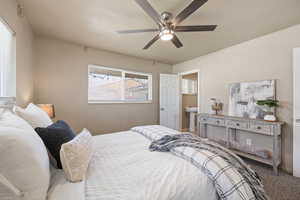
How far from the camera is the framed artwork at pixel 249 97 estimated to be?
2.39 metres

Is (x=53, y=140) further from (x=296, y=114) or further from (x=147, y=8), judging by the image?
(x=296, y=114)

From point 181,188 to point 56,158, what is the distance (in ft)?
3.10

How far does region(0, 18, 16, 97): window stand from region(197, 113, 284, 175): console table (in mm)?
3473

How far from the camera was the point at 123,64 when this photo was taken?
365 centimetres

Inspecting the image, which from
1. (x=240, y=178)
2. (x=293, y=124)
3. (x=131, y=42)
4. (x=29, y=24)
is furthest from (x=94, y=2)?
(x=293, y=124)

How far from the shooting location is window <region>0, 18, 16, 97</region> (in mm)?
1583

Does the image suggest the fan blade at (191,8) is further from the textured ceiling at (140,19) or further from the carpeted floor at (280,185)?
the carpeted floor at (280,185)

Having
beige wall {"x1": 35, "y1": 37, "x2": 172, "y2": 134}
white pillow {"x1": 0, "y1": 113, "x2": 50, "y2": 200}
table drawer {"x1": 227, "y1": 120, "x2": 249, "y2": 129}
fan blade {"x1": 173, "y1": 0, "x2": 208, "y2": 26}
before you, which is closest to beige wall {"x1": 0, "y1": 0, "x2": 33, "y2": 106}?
beige wall {"x1": 35, "y1": 37, "x2": 172, "y2": 134}

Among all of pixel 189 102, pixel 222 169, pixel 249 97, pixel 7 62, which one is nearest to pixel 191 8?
pixel 222 169

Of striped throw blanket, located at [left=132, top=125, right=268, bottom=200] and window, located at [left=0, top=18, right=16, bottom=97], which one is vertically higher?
window, located at [left=0, top=18, right=16, bottom=97]

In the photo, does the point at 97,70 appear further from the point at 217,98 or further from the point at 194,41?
the point at 217,98

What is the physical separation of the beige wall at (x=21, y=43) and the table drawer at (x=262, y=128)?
376 centimetres

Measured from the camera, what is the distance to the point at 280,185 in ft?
5.89

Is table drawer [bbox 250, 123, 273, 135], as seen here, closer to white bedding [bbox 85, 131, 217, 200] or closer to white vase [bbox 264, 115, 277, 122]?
white vase [bbox 264, 115, 277, 122]
